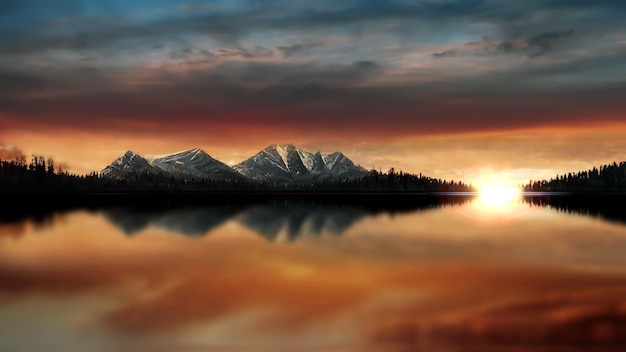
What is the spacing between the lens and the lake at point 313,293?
25.5 m

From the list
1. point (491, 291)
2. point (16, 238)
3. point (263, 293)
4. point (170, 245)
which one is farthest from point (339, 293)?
point (16, 238)

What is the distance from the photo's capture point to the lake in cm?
2555

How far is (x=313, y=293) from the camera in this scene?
3625cm

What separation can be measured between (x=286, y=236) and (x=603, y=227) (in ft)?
164

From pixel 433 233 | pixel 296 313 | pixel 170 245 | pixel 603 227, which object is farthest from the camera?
pixel 603 227

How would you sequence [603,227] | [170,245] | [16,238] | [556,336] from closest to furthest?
1. [556,336]
2. [170,245]
3. [16,238]
4. [603,227]

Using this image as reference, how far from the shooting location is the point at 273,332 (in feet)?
87.3

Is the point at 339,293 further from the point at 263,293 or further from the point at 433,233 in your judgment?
the point at 433,233

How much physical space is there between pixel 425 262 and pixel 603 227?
49.1m

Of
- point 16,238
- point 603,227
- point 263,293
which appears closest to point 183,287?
point 263,293

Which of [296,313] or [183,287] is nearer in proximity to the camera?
[296,313]

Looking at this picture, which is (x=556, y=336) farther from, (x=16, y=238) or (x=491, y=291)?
(x=16, y=238)

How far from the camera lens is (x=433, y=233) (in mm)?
79750

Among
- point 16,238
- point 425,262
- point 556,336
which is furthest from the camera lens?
point 16,238
